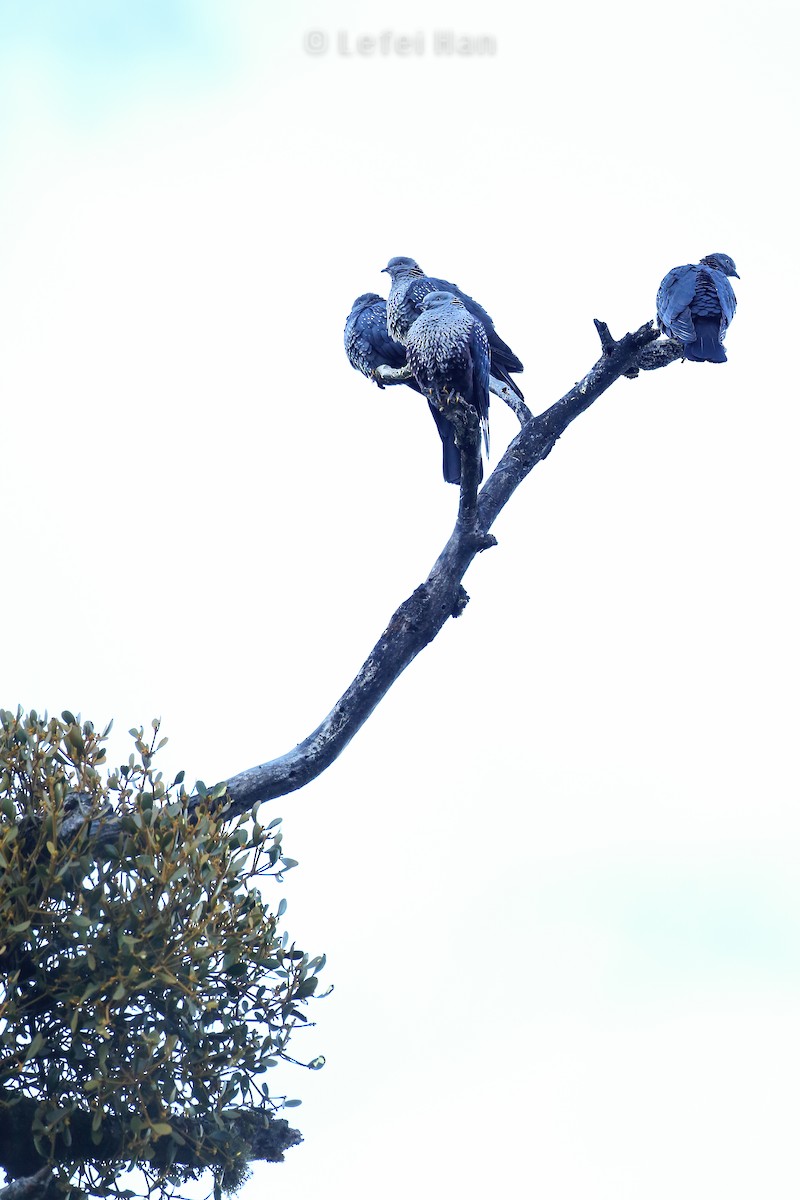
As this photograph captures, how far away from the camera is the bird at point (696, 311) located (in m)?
7.93

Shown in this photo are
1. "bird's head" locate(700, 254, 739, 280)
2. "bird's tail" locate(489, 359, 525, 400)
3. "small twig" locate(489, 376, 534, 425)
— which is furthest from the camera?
"bird's head" locate(700, 254, 739, 280)

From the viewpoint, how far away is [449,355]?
24.5 ft

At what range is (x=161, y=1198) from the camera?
6.61 metres

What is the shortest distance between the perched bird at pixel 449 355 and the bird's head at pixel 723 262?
9.17ft

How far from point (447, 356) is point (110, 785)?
3.10 metres

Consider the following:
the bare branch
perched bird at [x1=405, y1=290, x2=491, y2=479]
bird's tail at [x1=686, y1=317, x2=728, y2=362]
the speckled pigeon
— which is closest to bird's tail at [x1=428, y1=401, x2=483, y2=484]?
perched bird at [x1=405, y1=290, x2=491, y2=479]

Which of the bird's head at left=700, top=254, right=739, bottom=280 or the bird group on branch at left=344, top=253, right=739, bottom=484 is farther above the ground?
the bird's head at left=700, top=254, right=739, bottom=280

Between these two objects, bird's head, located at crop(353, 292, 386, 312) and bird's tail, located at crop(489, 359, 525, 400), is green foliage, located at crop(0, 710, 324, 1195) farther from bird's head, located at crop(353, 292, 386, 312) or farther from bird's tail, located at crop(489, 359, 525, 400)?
bird's head, located at crop(353, 292, 386, 312)

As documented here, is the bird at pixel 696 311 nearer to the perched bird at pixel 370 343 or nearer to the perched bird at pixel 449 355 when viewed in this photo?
the perched bird at pixel 449 355

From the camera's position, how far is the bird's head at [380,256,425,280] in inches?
372

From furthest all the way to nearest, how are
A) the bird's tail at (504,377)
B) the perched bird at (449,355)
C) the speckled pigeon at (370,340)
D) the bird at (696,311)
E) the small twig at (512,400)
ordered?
the speckled pigeon at (370,340)
the bird's tail at (504,377)
the small twig at (512,400)
the bird at (696,311)
the perched bird at (449,355)

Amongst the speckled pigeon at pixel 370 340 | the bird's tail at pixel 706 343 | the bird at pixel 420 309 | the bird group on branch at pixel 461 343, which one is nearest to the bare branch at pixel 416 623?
the bird group on branch at pixel 461 343

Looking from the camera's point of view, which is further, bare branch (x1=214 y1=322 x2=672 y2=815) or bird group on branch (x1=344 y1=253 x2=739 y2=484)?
bird group on branch (x1=344 y1=253 x2=739 y2=484)

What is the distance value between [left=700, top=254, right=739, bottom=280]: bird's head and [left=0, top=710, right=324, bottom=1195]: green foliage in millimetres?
5679
